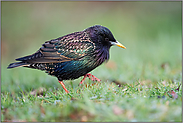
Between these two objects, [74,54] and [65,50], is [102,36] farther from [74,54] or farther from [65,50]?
[65,50]

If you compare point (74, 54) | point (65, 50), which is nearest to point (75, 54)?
point (74, 54)

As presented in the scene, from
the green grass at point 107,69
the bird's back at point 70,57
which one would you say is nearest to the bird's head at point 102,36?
the bird's back at point 70,57

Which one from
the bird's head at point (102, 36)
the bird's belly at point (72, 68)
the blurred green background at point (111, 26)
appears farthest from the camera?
the blurred green background at point (111, 26)

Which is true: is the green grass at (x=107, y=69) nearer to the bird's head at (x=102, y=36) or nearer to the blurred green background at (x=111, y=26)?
the blurred green background at (x=111, y=26)

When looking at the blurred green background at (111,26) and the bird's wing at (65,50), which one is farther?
the blurred green background at (111,26)

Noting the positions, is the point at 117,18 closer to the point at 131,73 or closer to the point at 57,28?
the point at 57,28

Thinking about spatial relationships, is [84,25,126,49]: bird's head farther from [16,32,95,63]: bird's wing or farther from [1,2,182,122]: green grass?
[1,2,182,122]: green grass

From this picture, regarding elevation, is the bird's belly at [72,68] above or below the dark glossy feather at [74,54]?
below
